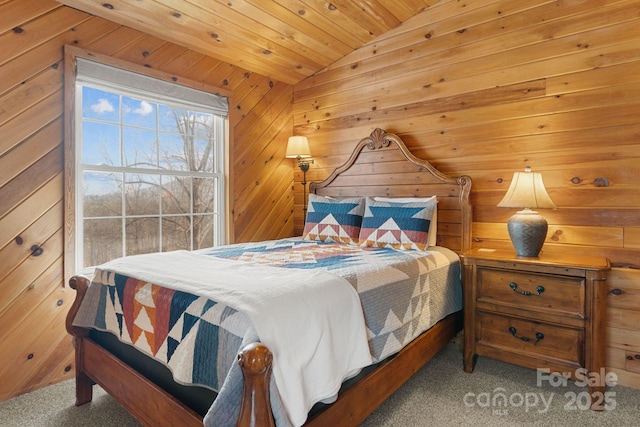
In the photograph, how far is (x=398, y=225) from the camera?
2496 mm

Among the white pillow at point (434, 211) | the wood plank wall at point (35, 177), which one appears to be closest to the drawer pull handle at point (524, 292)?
the white pillow at point (434, 211)

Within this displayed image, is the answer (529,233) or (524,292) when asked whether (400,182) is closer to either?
(529,233)

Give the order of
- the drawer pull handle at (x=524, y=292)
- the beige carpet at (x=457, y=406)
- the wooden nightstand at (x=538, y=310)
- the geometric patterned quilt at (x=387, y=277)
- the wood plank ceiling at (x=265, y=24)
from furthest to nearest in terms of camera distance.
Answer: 1. the wood plank ceiling at (x=265, y=24)
2. the drawer pull handle at (x=524, y=292)
3. the wooden nightstand at (x=538, y=310)
4. the beige carpet at (x=457, y=406)
5. the geometric patterned quilt at (x=387, y=277)

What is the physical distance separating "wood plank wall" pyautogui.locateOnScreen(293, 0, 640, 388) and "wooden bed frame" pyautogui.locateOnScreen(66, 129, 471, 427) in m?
0.14

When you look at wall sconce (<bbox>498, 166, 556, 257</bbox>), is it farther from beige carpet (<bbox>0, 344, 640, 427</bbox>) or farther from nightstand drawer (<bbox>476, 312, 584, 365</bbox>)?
beige carpet (<bbox>0, 344, 640, 427</bbox>)

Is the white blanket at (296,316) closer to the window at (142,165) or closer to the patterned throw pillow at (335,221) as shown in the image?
the window at (142,165)

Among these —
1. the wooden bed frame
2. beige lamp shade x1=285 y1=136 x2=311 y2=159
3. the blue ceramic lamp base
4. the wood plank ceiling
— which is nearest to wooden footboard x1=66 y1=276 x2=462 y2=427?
→ the wooden bed frame

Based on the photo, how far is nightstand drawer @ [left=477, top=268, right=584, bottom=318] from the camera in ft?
6.18

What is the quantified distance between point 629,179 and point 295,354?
2.24m

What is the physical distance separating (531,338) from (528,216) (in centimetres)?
71

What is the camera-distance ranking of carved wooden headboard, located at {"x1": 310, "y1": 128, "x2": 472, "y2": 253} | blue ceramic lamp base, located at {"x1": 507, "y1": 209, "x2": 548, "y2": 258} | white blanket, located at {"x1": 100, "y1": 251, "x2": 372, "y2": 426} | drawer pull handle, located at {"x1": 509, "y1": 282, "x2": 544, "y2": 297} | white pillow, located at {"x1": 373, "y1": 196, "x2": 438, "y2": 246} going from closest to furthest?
white blanket, located at {"x1": 100, "y1": 251, "x2": 372, "y2": 426}
drawer pull handle, located at {"x1": 509, "y1": 282, "x2": 544, "y2": 297}
blue ceramic lamp base, located at {"x1": 507, "y1": 209, "x2": 548, "y2": 258}
white pillow, located at {"x1": 373, "y1": 196, "x2": 438, "y2": 246}
carved wooden headboard, located at {"x1": 310, "y1": 128, "x2": 472, "y2": 253}

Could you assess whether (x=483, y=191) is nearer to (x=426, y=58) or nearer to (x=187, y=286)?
(x=426, y=58)

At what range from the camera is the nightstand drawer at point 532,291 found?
6.18ft

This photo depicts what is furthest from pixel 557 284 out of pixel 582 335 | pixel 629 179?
pixel 629 179
